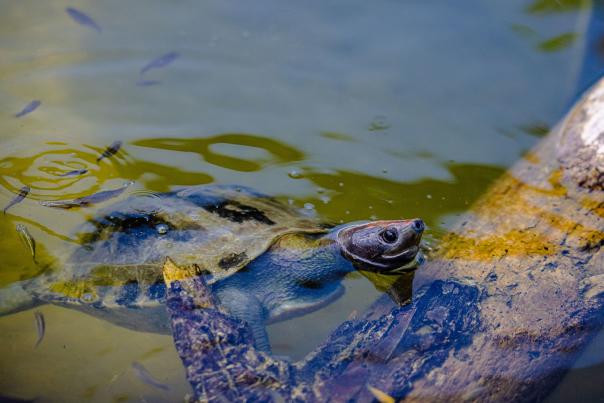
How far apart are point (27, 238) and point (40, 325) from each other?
58 cm

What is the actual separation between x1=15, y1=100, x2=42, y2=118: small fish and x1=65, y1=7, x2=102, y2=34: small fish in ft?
3.20

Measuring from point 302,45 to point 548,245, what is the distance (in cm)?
280

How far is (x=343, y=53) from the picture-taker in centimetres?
464

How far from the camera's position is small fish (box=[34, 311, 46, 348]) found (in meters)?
2.86

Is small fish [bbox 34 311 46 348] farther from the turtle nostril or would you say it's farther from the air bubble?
the turtle nostril

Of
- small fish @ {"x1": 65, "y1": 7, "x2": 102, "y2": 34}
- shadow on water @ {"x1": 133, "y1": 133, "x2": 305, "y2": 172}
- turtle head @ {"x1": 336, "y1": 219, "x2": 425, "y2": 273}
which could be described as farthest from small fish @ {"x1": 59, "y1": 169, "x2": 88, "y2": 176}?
turtle head @ {"x1": 336, "y1": 219, "x2": 425, "y2": 273}

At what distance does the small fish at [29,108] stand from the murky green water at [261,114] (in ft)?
0.17

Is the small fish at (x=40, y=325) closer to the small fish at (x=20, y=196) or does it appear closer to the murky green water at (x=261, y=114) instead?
the murky green water at (x=261, y=114)

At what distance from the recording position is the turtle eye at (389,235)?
2.91m

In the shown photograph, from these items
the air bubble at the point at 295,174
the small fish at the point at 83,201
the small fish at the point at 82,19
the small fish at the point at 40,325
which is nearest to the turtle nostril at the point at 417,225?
the air bubble at the point at 295,174

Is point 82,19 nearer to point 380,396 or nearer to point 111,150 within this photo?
point 111,150

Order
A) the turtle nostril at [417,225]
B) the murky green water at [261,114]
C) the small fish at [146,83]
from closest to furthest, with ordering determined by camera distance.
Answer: the turtle nostril at [417,225]
the murky green water at [261,114]
the small fish at [146,83]

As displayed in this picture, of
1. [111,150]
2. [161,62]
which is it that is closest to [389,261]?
[111,150]

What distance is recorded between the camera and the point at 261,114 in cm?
413
